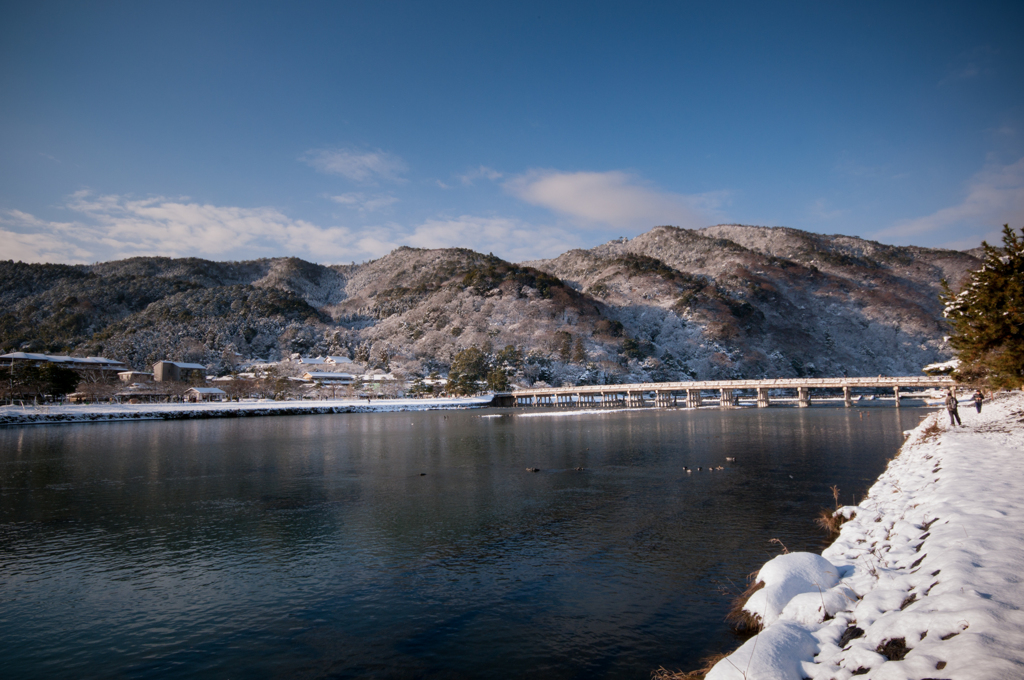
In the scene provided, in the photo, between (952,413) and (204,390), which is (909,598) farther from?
(204,390)

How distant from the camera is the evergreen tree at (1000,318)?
23.6 m

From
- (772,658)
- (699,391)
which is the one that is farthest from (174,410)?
(699,391)

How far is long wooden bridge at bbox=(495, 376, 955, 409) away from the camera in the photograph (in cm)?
7912

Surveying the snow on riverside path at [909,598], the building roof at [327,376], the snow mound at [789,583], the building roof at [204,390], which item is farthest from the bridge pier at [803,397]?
the building roof at [204,390]

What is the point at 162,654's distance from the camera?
856 centimetres

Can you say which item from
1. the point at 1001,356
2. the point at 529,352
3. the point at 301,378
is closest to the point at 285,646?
the point at 1001,356

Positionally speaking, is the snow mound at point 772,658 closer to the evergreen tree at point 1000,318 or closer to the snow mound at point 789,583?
the snow mound at point 789,583

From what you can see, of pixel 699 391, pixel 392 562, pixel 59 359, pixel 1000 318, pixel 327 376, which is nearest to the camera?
pixel 392 562

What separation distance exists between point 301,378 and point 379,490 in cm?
10037

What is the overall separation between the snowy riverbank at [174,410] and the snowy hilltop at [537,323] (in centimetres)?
3932

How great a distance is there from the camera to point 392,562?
504 inches

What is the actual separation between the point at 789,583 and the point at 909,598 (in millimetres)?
1831

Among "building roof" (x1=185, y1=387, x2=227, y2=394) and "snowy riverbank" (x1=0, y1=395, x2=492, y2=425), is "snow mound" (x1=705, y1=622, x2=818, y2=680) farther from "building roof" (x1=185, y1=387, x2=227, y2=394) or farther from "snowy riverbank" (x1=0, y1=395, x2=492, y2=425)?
"building roof" (x1=185, y1=387, x2=227, y2=394)

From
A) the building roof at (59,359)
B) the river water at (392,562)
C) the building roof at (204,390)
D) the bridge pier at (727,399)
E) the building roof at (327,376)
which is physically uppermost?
the building roof at (59,359)
